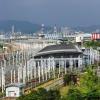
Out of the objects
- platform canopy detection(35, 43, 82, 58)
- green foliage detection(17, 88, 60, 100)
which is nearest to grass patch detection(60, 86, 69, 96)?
green foliage detection(17, 88, 60, 100)

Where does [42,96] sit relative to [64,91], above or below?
above

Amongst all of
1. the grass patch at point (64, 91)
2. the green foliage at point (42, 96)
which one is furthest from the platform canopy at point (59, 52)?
the green foliage at point (42, 96)

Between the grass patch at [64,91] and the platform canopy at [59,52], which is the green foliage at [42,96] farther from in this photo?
the platform canopy at [59,52]

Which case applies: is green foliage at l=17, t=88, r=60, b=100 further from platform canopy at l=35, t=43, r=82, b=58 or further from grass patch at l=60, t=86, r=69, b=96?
platform canopy at l=35, t=43, r=82, b=58

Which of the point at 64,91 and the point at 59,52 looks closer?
the point at 64,91

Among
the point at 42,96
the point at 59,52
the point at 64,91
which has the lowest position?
the point at 64,91

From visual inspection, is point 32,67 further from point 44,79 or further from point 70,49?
point 70,49

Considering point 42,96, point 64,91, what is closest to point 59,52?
point 64,91

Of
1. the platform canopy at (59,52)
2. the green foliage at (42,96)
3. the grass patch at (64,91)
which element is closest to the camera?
the green foliage at (42,96)

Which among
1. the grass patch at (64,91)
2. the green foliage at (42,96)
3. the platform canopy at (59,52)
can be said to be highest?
the platform canopy at (59,52)

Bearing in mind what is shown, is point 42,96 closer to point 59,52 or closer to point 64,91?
point 64,91

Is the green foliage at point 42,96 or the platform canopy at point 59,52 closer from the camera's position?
the green foliage at point 42,96

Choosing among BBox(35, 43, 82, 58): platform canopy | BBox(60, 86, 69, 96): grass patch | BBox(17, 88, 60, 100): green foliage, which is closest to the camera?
BBox(17, 88, 60, 100): green foliage

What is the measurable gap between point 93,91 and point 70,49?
2912 centimetres
